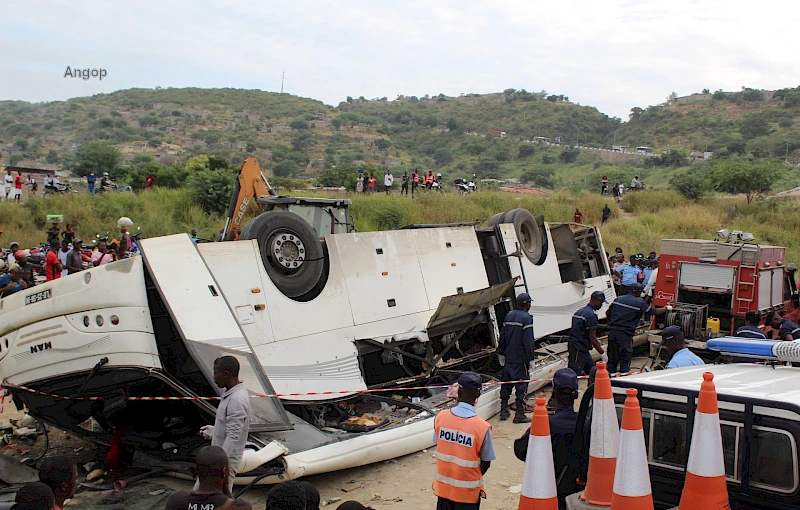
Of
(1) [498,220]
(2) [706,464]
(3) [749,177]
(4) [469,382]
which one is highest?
(3) [749,177]

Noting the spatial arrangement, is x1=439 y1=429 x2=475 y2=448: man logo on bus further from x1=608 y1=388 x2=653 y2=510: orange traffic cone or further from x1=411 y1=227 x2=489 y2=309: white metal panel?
x1=411 y1=227 x2=489 y2=309: white metal panel

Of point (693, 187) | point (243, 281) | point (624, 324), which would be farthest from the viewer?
point (693, 187)

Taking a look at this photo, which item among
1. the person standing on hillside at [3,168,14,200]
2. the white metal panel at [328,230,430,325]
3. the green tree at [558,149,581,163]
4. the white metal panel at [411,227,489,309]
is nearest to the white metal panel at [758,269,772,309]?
the white metal panel at [411,227,489,309]

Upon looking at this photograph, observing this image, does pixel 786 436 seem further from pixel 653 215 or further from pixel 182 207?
pixel 653 215

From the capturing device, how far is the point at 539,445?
3656 millimetres

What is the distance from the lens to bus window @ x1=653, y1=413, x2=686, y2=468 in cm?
367

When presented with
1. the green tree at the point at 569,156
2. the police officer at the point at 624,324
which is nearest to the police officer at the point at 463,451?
the police officer at the point at 624,324

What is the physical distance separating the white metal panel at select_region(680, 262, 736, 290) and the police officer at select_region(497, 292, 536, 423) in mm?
4899

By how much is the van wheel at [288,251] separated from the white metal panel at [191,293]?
35.9 inches

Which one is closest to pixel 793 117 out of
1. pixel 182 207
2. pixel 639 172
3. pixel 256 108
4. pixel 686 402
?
pixel 639 172

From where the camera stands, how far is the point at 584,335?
890 centimetres

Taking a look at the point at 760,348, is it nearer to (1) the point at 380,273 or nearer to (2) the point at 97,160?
(1) the point at 380,273

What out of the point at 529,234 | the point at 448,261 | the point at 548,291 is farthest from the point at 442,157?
the point at 448,261

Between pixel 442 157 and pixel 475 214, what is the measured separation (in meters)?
43.1
